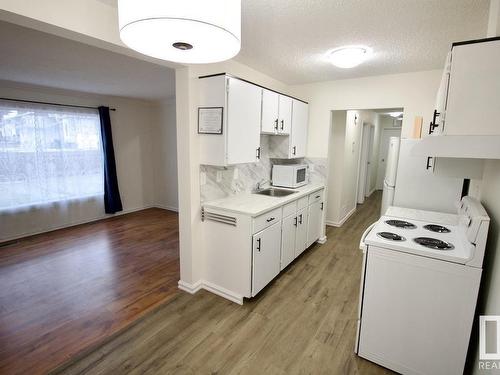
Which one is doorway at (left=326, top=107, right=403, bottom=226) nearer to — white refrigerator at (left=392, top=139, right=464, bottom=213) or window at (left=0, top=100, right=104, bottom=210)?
white refrigerator at (left=392, top=139, right=464, bottom=213)

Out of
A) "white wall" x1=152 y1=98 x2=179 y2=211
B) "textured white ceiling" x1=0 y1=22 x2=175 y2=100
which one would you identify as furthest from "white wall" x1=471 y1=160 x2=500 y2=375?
"white wall" x1=152 y1=98 x2=179 y2=211

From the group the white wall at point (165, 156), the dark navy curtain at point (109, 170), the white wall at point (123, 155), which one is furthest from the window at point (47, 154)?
the white wall at point (165, 156)

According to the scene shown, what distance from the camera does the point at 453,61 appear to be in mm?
1320

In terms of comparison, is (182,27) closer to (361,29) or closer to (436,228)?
(361,29)

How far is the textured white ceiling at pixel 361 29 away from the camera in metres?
1.73

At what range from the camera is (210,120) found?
95.8 inches

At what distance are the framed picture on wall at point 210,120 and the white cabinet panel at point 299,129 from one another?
146 centimetres

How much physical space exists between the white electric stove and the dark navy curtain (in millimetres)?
5124

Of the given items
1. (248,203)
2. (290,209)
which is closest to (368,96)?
(290,209)

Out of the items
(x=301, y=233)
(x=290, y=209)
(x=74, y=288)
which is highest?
(x=290, y=209)

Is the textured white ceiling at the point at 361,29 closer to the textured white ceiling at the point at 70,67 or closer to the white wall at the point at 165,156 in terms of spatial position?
the textured white ceiling at the point at 70,67

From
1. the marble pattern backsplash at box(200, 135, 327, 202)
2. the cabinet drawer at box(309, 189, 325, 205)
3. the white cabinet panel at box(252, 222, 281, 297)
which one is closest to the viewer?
the white cabinet panel at box(252, 222, 281, 297)

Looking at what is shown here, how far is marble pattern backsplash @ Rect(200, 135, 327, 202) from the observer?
273 centimetres

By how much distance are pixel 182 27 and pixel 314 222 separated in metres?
3.30
